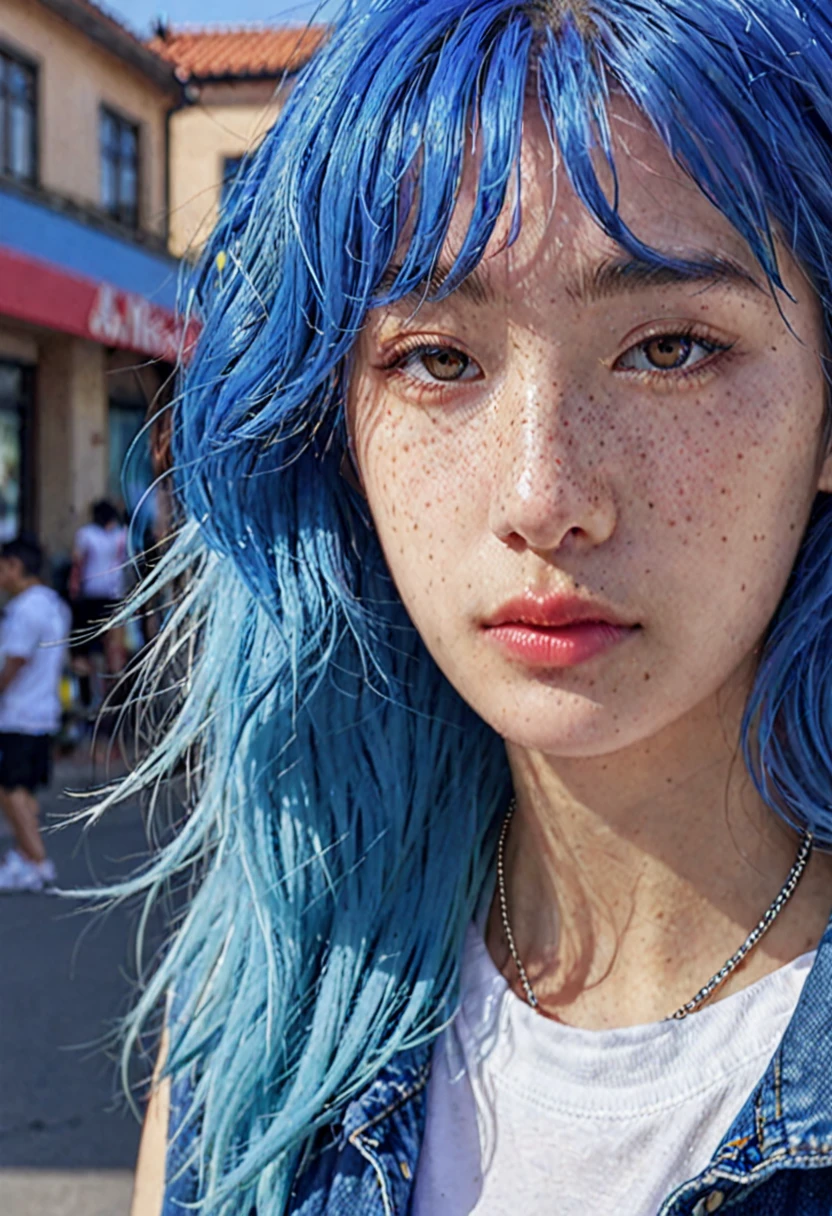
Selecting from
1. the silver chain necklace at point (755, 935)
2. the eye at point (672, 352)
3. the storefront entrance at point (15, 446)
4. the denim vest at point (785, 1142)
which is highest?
the storefront entrance at point (15, 446)

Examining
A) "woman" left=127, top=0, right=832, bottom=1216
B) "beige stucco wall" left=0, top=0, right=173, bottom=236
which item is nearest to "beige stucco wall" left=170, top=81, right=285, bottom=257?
"beige stucco wall" left=0, top=0, right=173, bottom=236

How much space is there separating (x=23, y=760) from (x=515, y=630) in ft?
17.4

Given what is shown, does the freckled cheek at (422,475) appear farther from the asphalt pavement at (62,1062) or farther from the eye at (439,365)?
the asphalt pavement at (62,1062)

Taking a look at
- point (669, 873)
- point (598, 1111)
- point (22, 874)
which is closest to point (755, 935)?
point (669, 873)

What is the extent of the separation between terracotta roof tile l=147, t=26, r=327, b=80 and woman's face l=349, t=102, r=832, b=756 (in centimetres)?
1603

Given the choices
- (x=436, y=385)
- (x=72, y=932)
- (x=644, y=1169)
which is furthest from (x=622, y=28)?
(x=72, y=932)

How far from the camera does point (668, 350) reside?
1.07m

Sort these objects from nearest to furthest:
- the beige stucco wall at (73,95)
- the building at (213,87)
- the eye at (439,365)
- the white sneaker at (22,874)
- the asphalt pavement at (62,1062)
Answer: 1. the eye at (439,365)
2. the asphalt pavement at (62,1062)
3. the white sneaker at (22,874)
4. the beige stucco wall at (73,95)
5. the building at (213,87)

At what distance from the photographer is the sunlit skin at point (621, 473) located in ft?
3.46

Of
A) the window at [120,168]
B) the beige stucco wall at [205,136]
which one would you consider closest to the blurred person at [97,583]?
the window at [120,168]

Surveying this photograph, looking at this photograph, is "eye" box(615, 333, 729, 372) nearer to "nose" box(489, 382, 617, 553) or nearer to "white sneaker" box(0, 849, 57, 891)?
"nose" box(489, 382, 617, 553)

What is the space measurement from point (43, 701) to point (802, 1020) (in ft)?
17.5

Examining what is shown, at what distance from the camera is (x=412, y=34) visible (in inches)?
42.9

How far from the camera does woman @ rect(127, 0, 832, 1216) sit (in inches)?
41.4
